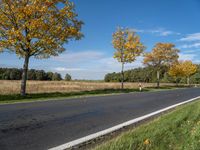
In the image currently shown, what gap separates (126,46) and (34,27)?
15.5 meters

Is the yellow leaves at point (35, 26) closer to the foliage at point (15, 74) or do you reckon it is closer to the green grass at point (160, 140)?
the green grass at point (160, 140)

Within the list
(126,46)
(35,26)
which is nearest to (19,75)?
(126,46)

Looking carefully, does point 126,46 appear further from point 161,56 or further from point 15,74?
point 15,74

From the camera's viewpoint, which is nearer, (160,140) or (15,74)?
(160,140)

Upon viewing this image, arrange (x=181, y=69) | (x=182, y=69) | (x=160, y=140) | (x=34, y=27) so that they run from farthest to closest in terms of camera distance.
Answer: (x=182, y=69) < (x=181, y=69) < (x=34, y=27) < (x=160, y=140)

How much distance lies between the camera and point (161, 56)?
4200 centimetres

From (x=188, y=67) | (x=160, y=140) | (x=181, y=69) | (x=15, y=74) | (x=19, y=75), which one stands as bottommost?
(x=160, y=140)

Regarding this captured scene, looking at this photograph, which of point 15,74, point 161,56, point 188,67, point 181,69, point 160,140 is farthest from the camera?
point 15,74

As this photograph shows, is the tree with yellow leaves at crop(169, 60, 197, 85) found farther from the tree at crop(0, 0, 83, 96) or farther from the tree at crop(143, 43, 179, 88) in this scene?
the tree at crop(0, 0, 83, 96)

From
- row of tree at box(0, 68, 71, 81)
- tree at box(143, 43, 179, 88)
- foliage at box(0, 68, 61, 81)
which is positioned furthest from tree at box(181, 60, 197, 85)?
foliage at box(0, 68, 61, 81)

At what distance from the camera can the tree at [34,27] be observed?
15.7 metres

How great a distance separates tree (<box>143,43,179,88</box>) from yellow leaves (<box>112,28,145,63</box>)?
13.3m

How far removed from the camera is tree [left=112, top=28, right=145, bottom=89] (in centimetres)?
2878

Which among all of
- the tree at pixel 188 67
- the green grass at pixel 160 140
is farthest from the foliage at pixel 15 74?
the green grass at pixel 160 140
